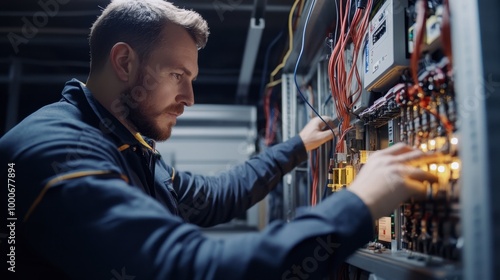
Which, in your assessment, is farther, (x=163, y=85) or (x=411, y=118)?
(x=163, y=85)

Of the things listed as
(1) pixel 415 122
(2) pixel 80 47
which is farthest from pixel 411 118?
(2) pixel 80 47

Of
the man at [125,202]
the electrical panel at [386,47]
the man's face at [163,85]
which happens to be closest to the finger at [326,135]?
the electrical panel at [386,47]

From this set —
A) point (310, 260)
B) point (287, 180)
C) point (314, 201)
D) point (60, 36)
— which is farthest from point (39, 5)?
point (310, 260)

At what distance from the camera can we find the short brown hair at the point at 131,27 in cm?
126

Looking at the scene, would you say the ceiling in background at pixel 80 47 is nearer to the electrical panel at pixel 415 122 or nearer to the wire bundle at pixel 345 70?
the wire bundle at pixel 345 70

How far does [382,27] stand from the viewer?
1108mm

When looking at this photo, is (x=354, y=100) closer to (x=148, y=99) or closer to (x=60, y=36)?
(x=148, y=99)

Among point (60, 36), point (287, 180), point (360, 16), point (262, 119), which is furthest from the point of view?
point (262, 119)

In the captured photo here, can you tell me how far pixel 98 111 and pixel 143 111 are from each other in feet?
0.58

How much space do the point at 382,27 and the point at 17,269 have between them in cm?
110

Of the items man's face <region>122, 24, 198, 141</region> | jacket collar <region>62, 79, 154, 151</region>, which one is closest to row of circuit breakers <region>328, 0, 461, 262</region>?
man's face <region>122, 24, 198, 141</region>

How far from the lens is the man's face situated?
1.27m

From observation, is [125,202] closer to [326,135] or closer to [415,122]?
[415,122]

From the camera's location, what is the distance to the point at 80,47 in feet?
9.53
